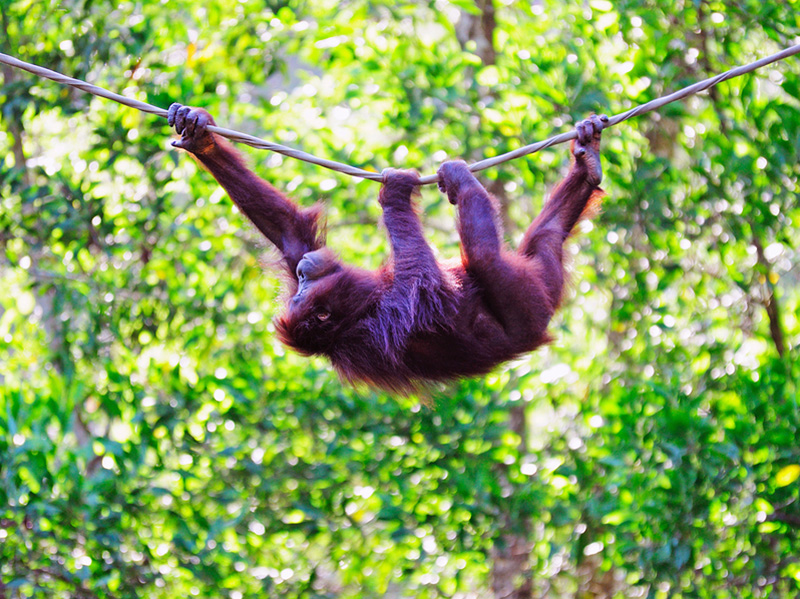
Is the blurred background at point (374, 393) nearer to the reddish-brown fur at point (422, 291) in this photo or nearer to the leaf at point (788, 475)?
the leaf at point (788, 475)

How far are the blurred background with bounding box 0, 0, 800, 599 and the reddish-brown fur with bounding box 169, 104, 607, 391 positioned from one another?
3.01ft

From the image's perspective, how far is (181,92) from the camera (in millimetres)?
4691

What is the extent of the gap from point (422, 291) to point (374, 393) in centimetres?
118

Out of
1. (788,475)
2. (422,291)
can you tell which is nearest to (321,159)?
(422,291)

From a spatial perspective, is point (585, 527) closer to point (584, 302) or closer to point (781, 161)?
point (584, 302)

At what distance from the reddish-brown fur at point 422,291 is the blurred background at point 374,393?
92cm

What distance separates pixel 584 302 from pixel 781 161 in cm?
185

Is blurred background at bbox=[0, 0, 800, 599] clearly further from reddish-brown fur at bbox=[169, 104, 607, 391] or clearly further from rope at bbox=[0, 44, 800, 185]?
rope at bbox=[0, 44, 800, 185]

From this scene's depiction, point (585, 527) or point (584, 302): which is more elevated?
point (584, 302)

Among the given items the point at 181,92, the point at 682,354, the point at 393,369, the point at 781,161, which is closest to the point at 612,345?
the point at 682,354

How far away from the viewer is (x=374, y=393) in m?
4.27

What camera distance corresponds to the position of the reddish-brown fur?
3225 millimetres

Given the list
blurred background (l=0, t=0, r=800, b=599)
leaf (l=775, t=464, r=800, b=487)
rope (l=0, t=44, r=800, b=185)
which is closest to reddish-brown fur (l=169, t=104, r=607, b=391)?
rope (l=0, t=44, r=800, b=185)

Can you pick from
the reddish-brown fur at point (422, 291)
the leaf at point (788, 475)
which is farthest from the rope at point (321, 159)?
the leaf at point (788, 475)
